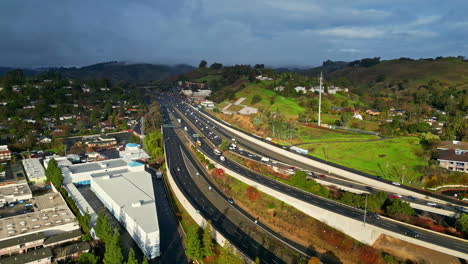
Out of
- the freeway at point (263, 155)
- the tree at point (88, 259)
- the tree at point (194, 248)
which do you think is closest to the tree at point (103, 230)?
the tree at point (88, 259)

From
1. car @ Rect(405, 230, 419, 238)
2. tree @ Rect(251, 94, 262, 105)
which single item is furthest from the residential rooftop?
tree @ Rect(251, 94, 262, 105)

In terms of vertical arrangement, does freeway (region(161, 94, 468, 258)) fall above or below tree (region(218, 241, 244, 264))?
above

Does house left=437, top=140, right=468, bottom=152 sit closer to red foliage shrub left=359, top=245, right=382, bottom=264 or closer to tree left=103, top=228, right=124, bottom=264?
red foliage shrub left=359, top=245, right=382, bottom=264

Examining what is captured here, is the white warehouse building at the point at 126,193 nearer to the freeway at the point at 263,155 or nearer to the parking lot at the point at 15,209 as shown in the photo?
the parking lot at the point at 15,209

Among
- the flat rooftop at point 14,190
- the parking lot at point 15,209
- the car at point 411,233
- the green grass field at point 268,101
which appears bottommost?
the parking lot at point 15,209

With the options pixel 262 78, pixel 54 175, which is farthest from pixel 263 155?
pixel 262 78

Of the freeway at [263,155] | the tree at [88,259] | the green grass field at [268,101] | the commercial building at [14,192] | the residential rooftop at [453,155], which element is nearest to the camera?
the tree at [88,259]

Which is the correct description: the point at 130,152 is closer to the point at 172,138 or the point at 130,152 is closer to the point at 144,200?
the point at 172,138
